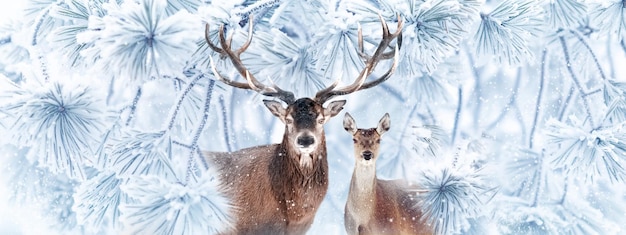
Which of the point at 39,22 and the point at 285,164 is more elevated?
the point at 39,22

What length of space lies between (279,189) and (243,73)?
17.5 inches

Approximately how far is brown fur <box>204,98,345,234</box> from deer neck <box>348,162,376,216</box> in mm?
141

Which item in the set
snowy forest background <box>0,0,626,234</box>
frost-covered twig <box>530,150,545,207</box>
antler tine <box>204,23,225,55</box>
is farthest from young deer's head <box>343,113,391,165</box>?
frost-covered twig <box>530,150,545,207</box>

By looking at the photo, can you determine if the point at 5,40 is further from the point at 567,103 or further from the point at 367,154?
the point at 567,103

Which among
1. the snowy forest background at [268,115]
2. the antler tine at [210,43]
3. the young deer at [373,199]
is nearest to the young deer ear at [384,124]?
the young deer at [373,199]

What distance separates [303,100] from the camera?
303 cm

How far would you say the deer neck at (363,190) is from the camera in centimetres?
331

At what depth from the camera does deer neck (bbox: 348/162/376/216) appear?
3.31 metres

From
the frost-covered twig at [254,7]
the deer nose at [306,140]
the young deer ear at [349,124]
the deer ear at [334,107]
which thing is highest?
the frost-covered twig at [254,7]

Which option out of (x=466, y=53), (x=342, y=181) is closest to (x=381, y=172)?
(x=342, y=181)

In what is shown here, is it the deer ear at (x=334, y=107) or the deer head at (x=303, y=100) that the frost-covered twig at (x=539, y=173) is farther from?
the deer ear at (x=334, y=107)

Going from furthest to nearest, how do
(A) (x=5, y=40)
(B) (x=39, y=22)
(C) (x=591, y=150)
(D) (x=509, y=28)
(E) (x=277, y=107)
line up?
(A) (x=5, y=40) < (B) (x=39, y=22) < (D) (x=509, y=28) < (C) (x=591, y=150) < (E) (x=277, y=107)

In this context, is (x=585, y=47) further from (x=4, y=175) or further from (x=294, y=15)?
(x=4, y=175)

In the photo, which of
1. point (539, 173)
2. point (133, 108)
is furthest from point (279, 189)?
point (539, 173)
